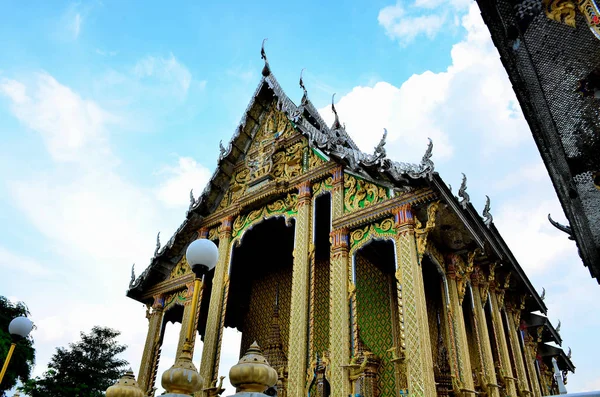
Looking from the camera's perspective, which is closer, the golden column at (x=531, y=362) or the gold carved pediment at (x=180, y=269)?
the gold carved pediment at (x=180, y=269)

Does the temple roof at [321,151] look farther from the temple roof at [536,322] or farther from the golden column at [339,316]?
the golden column at [339,316]

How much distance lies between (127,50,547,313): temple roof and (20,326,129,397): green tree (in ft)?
28.3

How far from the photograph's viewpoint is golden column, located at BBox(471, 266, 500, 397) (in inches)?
306

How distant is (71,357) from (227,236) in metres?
13.2

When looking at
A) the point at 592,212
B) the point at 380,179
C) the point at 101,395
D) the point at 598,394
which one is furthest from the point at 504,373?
the point at 101,395

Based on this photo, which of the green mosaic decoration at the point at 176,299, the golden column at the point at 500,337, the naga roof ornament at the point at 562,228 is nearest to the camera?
the naga roof ornament at the point at 562,228

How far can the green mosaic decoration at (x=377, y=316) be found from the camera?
876cm

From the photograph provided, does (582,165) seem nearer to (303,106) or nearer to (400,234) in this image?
(400,234)

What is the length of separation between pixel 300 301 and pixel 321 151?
3.10 meters

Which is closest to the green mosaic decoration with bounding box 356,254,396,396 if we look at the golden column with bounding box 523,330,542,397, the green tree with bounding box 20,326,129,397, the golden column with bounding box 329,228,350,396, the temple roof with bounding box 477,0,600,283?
the golden column with bounding box 329,228,350,396

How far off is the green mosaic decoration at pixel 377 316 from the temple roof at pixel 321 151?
2.27m

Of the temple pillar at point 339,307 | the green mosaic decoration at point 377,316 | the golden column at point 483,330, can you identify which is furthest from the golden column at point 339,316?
the golden column at point 483,330

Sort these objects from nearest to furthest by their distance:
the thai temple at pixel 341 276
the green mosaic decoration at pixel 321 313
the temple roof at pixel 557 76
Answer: the temple roof at pixel 557 76 < the thai temple at pixel 341 276 < the green mosaic decoration at pixel 321 313

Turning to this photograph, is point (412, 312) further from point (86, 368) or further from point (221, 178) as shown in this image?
point (86, 368)
